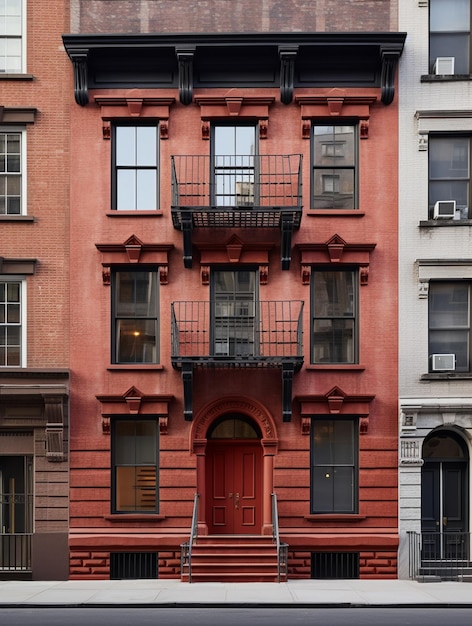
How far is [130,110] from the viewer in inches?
790

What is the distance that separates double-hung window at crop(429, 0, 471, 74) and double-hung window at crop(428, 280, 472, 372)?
5.34 meters

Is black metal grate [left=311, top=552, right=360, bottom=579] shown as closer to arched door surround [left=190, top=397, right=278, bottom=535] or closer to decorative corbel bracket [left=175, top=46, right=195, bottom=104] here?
arched door surround [left=190, top=397, right=278, bottom=535]

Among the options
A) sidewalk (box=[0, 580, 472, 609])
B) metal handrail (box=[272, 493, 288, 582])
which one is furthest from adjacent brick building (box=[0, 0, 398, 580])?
sidewalk (box=[0, 580, 472, 609])

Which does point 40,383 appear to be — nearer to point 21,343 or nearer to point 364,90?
point 21,343

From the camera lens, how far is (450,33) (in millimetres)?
20500

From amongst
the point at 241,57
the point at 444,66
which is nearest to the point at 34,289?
the point at 241,57

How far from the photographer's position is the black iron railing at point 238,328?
19.7m

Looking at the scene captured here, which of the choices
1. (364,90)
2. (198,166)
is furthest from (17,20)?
(364,90)

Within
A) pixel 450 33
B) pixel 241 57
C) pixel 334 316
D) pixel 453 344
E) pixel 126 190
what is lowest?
pixel 453 344

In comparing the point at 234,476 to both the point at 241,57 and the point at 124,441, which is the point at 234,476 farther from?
the point at 241,57

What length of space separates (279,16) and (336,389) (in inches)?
360

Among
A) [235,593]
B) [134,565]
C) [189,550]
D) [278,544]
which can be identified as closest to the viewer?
[235,593]

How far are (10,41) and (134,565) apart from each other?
13.0 metres

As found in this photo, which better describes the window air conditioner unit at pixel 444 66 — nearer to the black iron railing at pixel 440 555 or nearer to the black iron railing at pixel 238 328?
the black iron railing at pixel 238 328
